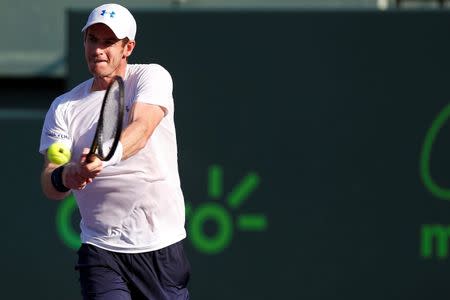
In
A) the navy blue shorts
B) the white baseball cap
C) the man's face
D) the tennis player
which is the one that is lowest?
the navy blue shorts

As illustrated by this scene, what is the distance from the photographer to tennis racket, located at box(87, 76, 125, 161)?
12.7ft

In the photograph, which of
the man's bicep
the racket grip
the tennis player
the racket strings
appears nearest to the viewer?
the racket grip

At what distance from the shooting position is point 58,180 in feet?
13.3

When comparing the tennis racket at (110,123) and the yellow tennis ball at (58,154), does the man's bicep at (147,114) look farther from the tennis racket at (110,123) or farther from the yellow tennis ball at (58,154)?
the yellow tennis ball at (58,154)

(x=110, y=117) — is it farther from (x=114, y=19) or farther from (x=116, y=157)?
(x=114, y=19)

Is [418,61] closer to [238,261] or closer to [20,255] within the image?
[238,261]

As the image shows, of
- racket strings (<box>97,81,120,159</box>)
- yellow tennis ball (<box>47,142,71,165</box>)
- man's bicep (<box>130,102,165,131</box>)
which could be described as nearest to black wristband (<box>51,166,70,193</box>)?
yellow tennis ball (<box>47,142,71,165</box>)

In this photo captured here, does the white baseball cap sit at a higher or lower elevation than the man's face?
higher

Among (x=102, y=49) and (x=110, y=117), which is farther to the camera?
(x=102, y=49)

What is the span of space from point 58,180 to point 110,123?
29 centimetres

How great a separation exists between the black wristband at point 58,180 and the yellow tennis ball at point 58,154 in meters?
0.09

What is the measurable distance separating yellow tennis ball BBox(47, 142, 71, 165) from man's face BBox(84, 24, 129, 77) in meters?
0.43

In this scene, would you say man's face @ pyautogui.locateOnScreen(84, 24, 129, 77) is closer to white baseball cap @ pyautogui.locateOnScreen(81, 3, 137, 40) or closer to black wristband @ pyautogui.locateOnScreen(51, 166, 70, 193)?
white baseball cap @ pyautogui.locateOnScreen(81, 3, 137, 40)

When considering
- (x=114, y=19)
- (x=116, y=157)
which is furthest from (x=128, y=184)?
(x=114, y=19)
